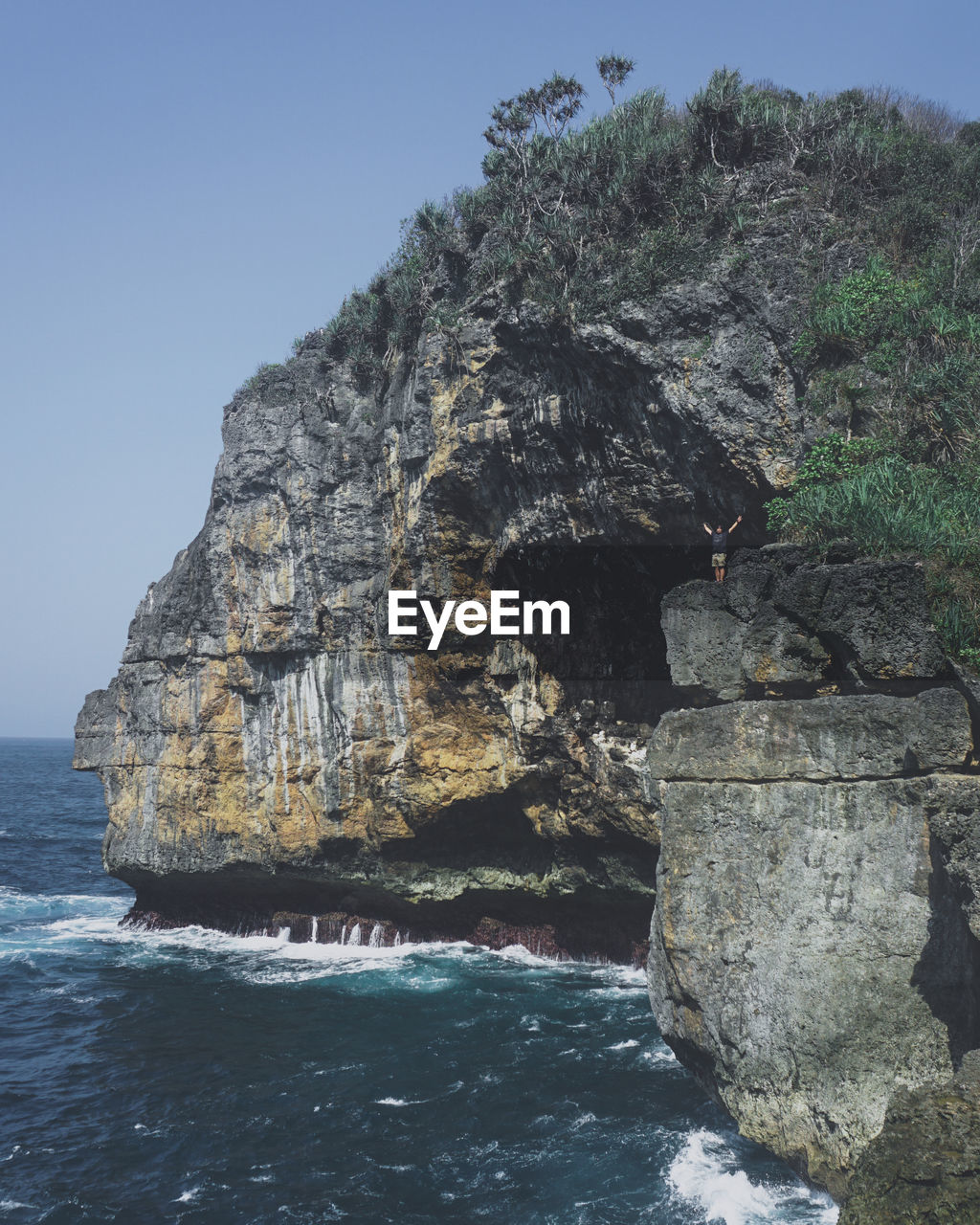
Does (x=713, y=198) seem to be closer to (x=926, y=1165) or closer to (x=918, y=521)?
(x=918, y=521)

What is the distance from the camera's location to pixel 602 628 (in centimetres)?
2264

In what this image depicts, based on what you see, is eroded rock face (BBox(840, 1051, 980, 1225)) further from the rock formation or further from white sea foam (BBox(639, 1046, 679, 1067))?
white sea foam (BBox(639, 1046, 679, 1067))

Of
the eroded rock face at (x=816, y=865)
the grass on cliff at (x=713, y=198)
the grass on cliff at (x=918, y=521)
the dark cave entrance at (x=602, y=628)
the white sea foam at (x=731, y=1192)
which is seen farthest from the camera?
the dark cave entrance at (x=602, y=628)

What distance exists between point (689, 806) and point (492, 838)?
13598 millimetres

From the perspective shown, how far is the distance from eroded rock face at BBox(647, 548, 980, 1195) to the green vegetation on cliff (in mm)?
1223

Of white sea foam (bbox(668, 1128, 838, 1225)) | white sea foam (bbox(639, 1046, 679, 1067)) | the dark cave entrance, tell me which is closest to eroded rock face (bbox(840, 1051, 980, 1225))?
white sea foam (bbox(668, 1128, 838, 1225))

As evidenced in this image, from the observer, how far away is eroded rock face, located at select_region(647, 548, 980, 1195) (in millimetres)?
10547

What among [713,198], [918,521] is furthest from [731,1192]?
[713,198]

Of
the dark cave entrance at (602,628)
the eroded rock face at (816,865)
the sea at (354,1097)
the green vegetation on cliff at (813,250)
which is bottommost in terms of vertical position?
the sea at (354,1097)

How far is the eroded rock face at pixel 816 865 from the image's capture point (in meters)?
10.5

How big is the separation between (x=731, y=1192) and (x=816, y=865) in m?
4.70

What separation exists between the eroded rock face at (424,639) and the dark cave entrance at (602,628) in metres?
0.05

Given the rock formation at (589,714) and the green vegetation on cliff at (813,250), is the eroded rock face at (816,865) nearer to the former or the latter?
the rock formation at (589,714)

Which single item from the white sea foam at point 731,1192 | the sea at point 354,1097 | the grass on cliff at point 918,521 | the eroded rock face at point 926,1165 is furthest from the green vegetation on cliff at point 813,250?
the sea at point 354,1097
